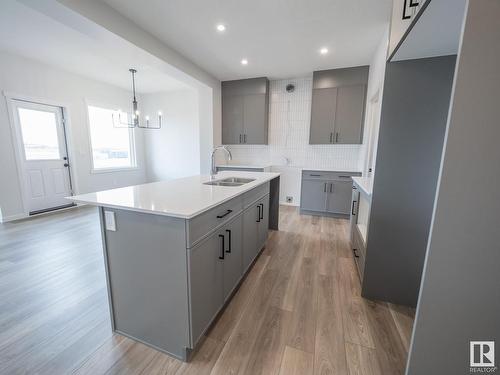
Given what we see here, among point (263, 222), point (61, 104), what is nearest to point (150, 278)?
point (263, 222)

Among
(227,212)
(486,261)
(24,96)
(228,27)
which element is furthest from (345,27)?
(24,96)

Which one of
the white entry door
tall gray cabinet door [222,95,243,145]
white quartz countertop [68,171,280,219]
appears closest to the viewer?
white quartz countertop [68,171,280,219]

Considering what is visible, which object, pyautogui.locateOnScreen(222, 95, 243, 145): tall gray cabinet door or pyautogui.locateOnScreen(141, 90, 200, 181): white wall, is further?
pyautogui.locateOnScreen(141, 90, 200, 181): white wall

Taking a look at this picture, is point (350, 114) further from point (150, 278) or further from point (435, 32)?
point (150, 278)

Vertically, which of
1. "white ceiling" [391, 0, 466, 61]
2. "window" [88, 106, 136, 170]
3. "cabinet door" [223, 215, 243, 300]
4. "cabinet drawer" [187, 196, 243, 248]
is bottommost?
"cabinet door" [223, 215, 243, 300]

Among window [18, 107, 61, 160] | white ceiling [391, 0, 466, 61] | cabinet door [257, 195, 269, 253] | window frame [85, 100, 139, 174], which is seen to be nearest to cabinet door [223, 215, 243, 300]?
cabinet door [257, 195, 269, 253]

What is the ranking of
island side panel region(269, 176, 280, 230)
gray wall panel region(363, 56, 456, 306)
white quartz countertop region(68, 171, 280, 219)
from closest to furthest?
white quartz countertop region(68, 171, 280, 219)
gray wall panel region(363, 56, 456, 306)
island side panel region(269, 176, 280, 230)

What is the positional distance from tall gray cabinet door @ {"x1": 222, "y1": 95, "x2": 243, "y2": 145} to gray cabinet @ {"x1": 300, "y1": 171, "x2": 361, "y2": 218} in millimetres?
1729

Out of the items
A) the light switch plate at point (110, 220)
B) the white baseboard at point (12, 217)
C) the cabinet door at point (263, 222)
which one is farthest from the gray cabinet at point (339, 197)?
the white baseboard at point (12, 217)

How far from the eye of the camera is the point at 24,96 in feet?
12.0

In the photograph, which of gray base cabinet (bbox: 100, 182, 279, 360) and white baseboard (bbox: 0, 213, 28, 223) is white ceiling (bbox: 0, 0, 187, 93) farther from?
white baseboard (bbox: 0, 213, 28, 223)

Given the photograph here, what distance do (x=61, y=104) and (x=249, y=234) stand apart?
15.7ft

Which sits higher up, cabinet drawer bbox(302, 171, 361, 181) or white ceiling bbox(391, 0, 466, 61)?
white ceiling bbox(391, 0, 466, 61)

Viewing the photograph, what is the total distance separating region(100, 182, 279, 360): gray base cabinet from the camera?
1.17 meters
